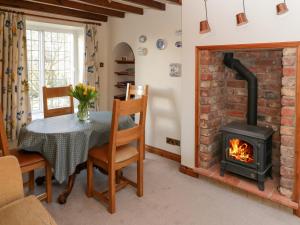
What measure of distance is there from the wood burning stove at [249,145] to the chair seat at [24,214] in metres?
2.06

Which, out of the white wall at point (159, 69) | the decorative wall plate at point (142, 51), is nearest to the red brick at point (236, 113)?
the white wall at point (159, 69)

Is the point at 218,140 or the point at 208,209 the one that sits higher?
the point at 218,140

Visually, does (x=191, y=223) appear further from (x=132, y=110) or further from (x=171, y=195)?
(x=132, y=110)

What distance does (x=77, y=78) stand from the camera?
4.64 meters

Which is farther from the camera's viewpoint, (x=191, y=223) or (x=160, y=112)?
(x=160, y=112)

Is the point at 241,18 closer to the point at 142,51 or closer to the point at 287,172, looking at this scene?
the point at 287,172

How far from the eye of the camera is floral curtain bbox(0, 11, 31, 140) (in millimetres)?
3416

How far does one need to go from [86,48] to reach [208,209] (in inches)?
124

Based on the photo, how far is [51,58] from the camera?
4.30 m

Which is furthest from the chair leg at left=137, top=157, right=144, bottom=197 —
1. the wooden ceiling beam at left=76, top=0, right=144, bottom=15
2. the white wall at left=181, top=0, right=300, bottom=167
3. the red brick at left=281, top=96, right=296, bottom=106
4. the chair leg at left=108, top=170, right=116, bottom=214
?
the wooden ceiling beam at left=76, top=0, right=144, bottom=15

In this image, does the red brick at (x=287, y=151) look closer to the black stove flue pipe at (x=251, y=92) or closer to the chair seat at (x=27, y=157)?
the black stove flue pipe at (x=251, y=92)

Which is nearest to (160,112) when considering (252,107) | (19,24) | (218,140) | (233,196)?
(218,140)

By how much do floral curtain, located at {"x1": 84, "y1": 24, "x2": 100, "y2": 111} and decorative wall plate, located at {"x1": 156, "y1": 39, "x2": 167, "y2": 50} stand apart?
119 centimetres

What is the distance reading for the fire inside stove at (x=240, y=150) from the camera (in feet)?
9.21
